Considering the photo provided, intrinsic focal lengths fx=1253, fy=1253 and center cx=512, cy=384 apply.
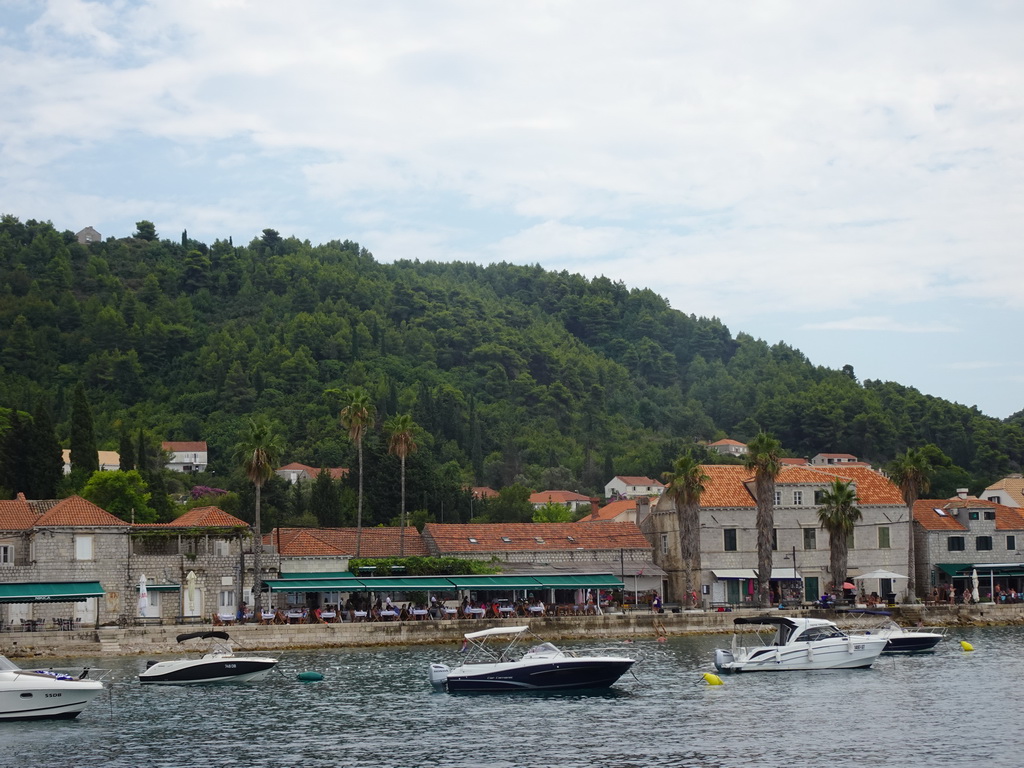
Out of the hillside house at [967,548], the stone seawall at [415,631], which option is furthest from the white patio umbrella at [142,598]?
the hillside house at [967,548]

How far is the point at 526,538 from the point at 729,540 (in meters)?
14.0

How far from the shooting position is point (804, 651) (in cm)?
5462

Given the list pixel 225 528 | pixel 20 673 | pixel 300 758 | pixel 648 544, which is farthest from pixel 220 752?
pixel 648 544

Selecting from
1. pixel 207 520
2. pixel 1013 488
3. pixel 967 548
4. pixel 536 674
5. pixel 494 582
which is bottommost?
pixel 536 674

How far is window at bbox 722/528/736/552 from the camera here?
8650 cm

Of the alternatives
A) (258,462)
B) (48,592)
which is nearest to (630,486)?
(258,462)

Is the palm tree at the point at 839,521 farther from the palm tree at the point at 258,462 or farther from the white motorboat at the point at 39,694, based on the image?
the white motorboat at the point at 39,694

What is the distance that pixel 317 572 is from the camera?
77.5m

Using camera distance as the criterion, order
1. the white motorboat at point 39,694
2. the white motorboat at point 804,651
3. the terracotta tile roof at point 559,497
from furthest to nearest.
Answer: the terracotta tile roof at point 559,497
the white motorboat at point 804,651
the white motorboat at point 39,694

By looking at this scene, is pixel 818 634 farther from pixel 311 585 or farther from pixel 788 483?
pixel 788 483

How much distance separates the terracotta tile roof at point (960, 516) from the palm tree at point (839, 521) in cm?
1119

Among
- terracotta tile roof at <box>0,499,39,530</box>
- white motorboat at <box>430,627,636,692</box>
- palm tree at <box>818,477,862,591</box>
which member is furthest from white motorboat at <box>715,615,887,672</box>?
terracotta tile roof at <box>0,499,39,530</box>

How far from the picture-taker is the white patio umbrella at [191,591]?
71875 millimetres

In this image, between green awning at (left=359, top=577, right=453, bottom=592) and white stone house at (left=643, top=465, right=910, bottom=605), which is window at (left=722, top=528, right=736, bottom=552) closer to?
white stone house at (left=643, top=465, right=910, bottom=605)
